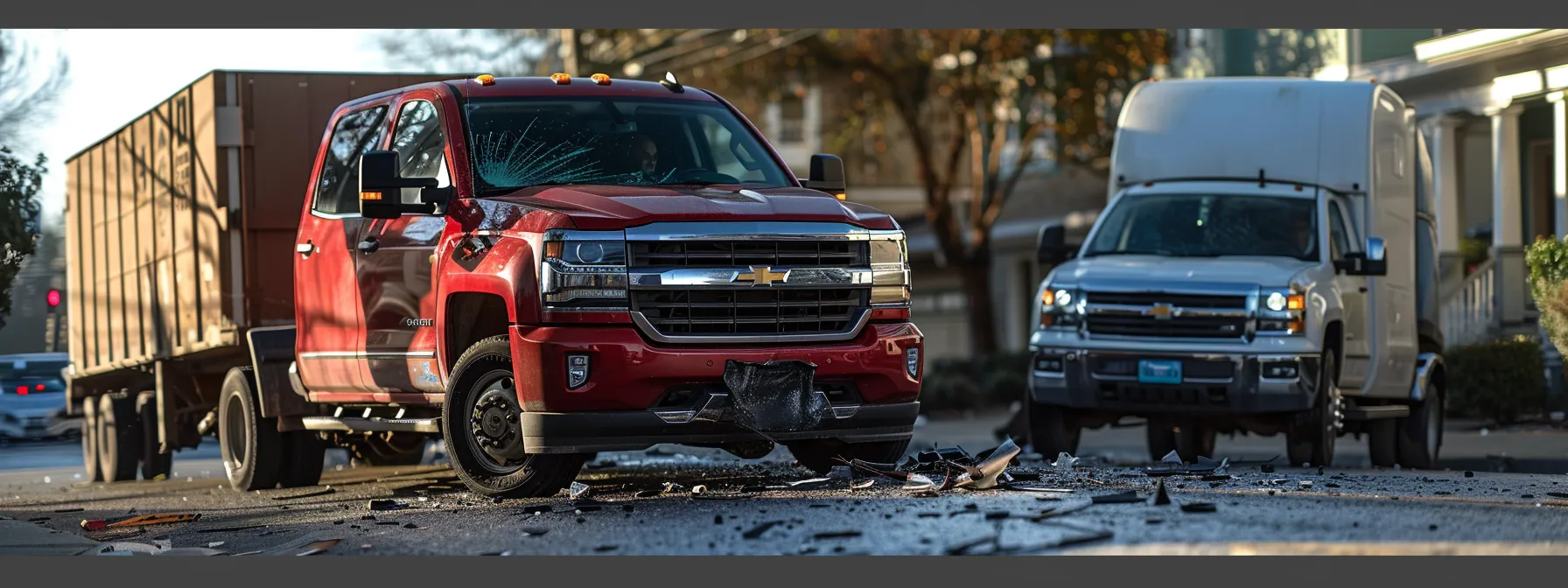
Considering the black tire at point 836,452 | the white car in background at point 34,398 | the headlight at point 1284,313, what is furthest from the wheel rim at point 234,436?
the headlight at point 1284,313

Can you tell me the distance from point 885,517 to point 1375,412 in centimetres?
702

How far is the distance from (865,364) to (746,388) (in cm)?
65

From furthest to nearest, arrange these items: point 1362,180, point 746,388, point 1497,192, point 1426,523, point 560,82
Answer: point 1497,192 < point 1362,180 < point 560,82 < point 746,388 < point 1426,523

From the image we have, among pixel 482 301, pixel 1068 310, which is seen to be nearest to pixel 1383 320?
pixel 1068 310

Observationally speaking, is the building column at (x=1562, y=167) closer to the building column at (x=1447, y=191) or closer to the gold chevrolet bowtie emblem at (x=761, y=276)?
the building column at (x=1447, y=191)

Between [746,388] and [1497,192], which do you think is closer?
[746,388]

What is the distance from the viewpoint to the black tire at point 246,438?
1315 centimetres

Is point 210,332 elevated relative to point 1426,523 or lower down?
elevated

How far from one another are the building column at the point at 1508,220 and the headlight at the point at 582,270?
51.7ft

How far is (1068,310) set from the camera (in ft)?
46.6

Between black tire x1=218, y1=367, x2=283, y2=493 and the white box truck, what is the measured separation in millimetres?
5137

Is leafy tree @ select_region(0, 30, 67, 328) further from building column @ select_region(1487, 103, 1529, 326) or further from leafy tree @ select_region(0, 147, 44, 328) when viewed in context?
building column @ select_region(1487, 103, 1529, 326)

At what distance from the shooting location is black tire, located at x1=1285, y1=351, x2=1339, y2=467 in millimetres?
13906

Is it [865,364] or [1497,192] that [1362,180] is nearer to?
[865,364]
